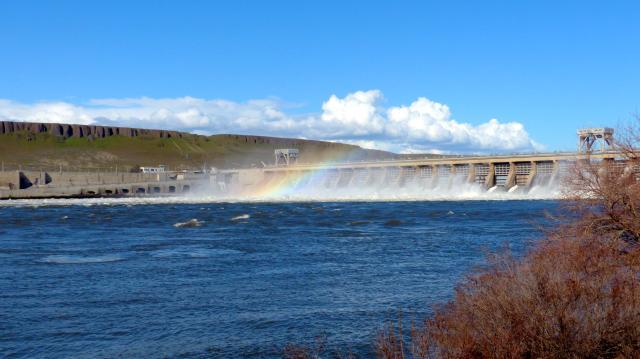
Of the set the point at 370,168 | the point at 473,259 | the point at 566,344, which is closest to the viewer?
the point at 566,344

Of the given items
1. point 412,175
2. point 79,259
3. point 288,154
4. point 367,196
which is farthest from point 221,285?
point 288,154

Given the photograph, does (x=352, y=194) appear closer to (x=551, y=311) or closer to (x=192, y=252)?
(x=192, y=252)

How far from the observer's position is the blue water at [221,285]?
66.9ft

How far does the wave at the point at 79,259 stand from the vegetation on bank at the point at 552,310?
22340 mm

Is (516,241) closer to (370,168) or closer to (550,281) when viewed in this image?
(550,281)

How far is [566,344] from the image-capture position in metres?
12.1

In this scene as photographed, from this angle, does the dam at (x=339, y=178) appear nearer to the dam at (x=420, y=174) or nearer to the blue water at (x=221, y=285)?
the dam at (x=420, y=174)

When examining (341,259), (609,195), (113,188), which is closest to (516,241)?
(341,259)

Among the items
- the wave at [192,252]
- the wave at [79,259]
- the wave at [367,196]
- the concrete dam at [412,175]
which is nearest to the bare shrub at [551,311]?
the wave at [192,252]

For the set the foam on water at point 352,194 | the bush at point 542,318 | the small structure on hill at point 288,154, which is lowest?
the foam on water at point 352,194

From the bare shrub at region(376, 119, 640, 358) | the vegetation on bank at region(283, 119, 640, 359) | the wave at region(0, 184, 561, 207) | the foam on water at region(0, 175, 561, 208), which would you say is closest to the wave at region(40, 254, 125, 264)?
the vegetation on bank at region(283, 119, 640, 359)

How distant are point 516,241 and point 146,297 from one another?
24161mm

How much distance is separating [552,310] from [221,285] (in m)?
18.9

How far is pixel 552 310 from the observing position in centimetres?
1266
